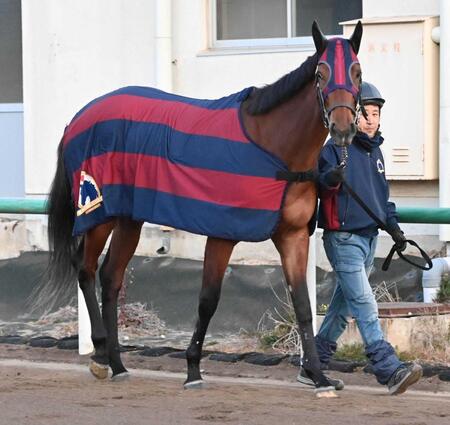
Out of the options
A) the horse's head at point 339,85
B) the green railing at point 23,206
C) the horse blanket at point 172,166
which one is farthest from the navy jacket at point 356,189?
the green railing at point 23,206

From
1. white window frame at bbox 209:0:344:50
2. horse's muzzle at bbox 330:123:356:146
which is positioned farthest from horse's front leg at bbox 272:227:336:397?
white window frame at bbox 209:0:344:50

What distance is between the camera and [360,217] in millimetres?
7109

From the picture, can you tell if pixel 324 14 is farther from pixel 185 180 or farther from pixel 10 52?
pixel 185 180

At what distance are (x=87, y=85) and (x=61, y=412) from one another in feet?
18.6

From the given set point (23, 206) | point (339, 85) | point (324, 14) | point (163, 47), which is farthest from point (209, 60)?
point (339, 85)

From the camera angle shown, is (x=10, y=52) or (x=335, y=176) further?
(x=10, y=52)

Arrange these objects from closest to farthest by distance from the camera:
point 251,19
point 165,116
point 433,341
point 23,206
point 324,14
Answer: point 165,116, point 433,341, point 23,206, point 324,14, point 251,19

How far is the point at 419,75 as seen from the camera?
10188 mm

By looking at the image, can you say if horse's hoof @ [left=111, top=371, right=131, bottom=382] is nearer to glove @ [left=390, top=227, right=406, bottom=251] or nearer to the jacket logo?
glove @ [left=390, top=227, right=406, bottom=251]

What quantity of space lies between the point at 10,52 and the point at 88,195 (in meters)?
5.91

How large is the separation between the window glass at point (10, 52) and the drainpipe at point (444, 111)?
4.91 metres

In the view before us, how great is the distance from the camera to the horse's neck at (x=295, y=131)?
6965mm

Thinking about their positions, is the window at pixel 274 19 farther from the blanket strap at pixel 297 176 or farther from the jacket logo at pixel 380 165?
the blanket strap at pixel 297 176

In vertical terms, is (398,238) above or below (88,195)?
below
